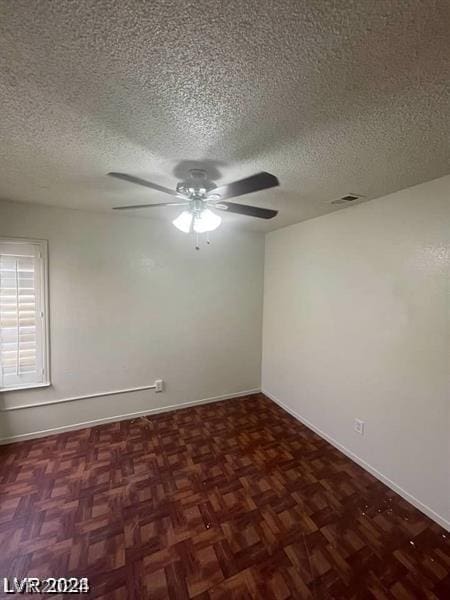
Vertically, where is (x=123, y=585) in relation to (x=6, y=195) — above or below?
below

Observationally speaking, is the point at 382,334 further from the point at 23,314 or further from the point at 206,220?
the point at 23,314

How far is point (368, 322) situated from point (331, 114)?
5.52 ft

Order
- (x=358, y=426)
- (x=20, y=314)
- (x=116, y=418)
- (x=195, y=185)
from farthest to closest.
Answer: (x=116, y=418), (x=20, y=314), (x=358, y=426), (x=195, y=185)

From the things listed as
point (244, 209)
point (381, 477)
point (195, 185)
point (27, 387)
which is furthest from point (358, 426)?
point (27, 387)

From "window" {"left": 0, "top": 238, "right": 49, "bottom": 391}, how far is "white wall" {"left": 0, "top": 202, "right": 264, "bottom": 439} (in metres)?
0.09

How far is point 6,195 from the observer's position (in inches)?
88.2

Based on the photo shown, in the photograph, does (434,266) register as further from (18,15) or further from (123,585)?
(123,585)

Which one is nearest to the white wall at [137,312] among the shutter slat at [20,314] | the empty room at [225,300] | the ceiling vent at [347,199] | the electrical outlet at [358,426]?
the empty room at [225,300]

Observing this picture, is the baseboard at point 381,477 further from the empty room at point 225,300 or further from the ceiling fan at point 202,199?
the ceiling fan at point 202,199

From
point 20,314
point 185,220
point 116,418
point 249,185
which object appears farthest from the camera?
point 116,418

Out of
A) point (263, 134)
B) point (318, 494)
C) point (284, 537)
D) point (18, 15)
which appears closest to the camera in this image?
point (18, 15)

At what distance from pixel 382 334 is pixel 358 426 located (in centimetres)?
88

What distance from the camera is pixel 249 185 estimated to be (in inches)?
57.3

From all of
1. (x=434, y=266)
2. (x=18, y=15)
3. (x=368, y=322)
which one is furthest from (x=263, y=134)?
(x=368, y=322)
